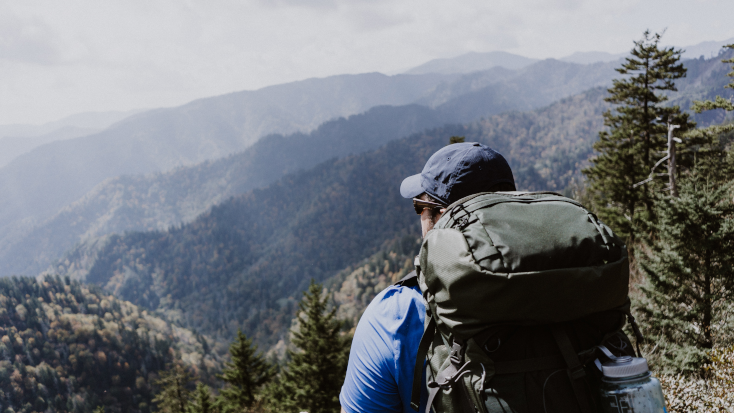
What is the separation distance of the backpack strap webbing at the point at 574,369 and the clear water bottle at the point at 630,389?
8cm

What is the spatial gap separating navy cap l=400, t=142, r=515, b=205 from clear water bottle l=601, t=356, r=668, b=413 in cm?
98

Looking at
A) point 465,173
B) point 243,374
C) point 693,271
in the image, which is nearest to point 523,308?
point 465,173

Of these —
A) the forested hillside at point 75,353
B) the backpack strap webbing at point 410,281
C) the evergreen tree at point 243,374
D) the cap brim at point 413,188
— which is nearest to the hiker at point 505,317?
the backpack strap webbing at point 410,281

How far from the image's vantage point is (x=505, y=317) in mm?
1545

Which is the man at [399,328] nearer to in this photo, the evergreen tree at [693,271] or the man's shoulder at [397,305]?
the man's shoulder at [397,305]

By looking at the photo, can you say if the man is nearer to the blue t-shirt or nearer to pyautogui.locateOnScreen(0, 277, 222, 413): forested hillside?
the blue t-shirt

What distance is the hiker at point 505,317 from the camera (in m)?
1.54

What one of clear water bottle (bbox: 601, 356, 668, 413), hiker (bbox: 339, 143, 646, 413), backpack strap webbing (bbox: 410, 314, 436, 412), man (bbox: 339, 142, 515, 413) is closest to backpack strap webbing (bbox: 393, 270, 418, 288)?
man (bbox: 339, 142, 515, 413)

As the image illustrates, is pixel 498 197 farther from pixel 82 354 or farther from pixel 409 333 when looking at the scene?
pixel 82 354

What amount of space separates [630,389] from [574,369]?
223 millimetres

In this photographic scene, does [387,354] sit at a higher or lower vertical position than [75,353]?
higher

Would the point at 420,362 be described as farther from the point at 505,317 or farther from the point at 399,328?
the point at 505,317

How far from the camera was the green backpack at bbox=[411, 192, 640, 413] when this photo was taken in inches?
60.5

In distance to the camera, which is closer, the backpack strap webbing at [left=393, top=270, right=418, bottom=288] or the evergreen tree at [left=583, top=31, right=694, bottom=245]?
the backpack strap webbing at [left=393, top=270, right=418, bottom=288]
